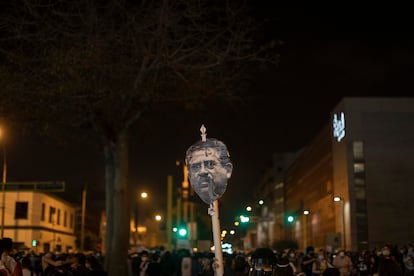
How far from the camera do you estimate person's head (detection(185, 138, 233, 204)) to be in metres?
8.69

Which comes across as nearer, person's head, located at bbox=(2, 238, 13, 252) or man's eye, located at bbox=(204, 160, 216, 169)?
man's eye, located at bbox=(204, 160, 216, 169)

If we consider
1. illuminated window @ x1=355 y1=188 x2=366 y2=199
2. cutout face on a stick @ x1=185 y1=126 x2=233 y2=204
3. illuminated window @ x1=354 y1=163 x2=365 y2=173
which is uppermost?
illuminated window @ x1=354 y1=163 x2=365 y2=173

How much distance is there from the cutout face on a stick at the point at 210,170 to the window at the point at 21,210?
49.4 meters

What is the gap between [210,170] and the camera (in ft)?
28.6

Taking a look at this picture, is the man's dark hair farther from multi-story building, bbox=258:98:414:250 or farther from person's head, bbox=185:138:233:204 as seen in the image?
multi-story building, bbox=258:98:414:250

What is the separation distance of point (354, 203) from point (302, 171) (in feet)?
116

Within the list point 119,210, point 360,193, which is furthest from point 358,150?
point 119,210

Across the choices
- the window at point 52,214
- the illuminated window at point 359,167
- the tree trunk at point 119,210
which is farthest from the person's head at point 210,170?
the illuminated window at point 359,167

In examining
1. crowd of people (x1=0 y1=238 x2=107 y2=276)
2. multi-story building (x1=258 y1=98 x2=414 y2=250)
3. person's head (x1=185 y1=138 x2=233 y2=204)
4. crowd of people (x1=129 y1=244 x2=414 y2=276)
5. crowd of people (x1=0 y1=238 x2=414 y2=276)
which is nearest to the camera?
person's head (x1=185 y1=138 x2=233 y2=204)

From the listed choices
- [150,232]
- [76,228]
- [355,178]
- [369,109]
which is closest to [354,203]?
[355,178]

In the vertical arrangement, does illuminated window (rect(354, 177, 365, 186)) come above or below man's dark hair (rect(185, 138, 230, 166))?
above

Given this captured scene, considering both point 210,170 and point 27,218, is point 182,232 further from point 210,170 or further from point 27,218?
point 210,170

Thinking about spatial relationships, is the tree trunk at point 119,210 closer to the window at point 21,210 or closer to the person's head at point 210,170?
the person's head at point 210,170

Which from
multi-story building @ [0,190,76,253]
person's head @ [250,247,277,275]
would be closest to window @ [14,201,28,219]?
multi-story building @ [0,190,76,253]
